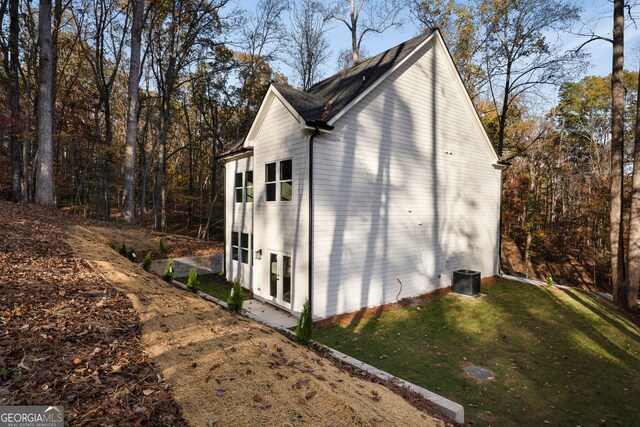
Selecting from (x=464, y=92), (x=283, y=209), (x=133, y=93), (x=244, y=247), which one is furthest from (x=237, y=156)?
(x=464, y=92)

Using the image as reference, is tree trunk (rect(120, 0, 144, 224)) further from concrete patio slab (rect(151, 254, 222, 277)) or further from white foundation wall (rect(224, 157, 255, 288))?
white foundation wall (rect(224, 157, 255, 288))

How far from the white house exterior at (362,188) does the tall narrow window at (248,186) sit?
0.24 ft

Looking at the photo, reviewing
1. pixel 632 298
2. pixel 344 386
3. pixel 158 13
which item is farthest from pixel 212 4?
pixel 632 298

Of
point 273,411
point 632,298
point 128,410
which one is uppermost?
point 128,410

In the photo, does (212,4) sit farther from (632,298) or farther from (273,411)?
(632,298)

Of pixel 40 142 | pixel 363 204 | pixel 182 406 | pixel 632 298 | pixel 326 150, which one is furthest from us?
pixel 40 142

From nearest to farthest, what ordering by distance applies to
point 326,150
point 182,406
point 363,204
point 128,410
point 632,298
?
point 128,410 < point 182,406 < point 326,150 < point 363,204 < point 632,298

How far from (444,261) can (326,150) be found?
7271mm

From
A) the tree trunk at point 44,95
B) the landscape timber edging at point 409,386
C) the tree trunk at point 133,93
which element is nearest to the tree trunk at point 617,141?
the landscape timber edging at point 409,386

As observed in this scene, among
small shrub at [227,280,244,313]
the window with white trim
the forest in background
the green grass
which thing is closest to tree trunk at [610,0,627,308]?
the forest in background

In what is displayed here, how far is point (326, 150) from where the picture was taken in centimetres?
947

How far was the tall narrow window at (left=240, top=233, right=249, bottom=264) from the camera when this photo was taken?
1316cm

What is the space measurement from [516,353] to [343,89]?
9815 mm

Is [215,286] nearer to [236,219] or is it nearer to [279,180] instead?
[236,219]
